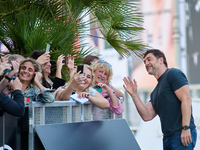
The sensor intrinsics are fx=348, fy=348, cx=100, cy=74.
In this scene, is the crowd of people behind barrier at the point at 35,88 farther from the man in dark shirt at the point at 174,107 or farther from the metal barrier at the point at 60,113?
the man in dark shirt at the point at 174,107

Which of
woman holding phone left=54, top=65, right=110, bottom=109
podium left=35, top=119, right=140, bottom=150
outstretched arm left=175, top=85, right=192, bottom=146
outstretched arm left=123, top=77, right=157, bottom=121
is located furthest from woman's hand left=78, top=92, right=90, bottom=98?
outstretched arm left=175, top=85, right=192, bottom=146

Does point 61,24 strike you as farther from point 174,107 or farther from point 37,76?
point 174,107

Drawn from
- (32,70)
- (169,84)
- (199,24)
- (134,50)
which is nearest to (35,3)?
(134,50)

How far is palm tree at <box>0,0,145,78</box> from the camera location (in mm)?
5152

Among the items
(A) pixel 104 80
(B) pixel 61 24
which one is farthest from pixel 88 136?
(B) pixel 61 24

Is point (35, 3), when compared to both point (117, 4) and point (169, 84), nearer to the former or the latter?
point (117, 4)

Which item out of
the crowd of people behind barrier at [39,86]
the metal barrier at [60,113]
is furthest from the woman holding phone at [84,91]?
the metal barrier at [60,113]

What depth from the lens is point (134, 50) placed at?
596cm

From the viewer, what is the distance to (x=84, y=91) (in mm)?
3973

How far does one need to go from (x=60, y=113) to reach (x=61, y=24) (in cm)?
237

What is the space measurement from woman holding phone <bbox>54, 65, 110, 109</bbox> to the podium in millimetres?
233

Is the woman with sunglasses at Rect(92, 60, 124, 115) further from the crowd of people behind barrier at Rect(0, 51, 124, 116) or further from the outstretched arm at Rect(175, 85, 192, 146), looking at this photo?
the outstretched arm at Rect(175, 85, 192, 146)

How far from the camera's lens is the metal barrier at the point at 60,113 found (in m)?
3.15

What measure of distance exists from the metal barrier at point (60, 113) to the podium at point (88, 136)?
16 centimetres
